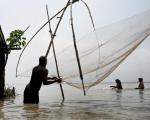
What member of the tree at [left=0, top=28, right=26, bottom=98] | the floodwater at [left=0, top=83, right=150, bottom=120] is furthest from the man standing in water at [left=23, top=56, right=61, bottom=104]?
the tree at [left=0, top=28, right=26, bottom=98]

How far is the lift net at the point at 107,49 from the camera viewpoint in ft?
26.1

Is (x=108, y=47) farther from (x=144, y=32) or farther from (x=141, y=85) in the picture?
(x=141, y=85)

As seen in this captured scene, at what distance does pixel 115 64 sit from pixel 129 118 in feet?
6.18

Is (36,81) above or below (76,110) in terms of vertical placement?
above

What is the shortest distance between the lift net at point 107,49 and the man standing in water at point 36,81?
A: 33.6 inches

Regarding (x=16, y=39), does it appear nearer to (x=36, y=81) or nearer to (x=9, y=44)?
(x=9, y=44)

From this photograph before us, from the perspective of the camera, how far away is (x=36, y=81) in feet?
26.6

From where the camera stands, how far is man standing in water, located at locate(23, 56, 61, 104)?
26.2 ft

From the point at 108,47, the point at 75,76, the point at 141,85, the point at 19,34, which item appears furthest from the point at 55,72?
the point at 141,85

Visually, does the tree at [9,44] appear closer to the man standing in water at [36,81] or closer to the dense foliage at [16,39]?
the dense foliage at [16,39]

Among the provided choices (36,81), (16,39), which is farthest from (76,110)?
(16,39)

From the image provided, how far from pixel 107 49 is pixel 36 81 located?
1.99 metres

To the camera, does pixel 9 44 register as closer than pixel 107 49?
No

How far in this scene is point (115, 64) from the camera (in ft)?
26.9
